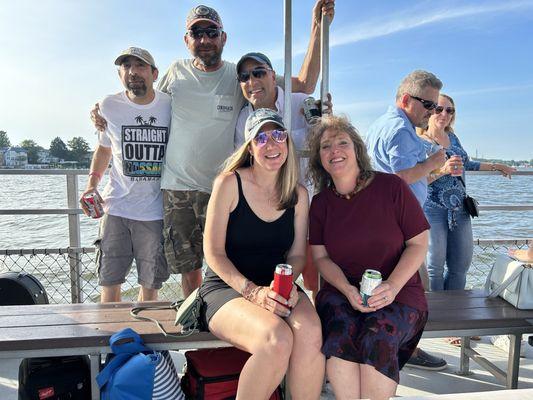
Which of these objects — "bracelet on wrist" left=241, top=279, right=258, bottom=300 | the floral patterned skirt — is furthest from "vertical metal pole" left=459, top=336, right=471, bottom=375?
"bracelet on wrist" left=241, top=279, right=258, bottom=300

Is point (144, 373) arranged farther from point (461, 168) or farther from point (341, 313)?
point (461, 168)

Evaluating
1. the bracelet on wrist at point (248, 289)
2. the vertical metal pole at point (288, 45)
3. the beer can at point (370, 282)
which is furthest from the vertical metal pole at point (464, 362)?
the vertical metal pole at point (288, 45)

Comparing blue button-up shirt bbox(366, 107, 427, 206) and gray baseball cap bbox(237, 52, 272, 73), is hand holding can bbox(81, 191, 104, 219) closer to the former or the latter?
gray baseball cap bbox(237, 52, 272, 73)

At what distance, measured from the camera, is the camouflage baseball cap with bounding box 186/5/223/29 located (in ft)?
8.30

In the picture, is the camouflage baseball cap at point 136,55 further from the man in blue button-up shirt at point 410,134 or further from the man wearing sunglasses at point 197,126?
the man in blue button-up shirt at point 410,134

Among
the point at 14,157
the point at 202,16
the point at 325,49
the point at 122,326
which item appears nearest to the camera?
the point at 122,326

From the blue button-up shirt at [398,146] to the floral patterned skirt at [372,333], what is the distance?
888 mm

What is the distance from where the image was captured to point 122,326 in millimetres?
2072

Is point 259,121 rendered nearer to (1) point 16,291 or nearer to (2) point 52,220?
(1) point 16,291

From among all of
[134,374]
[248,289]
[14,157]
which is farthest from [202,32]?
[14,157]

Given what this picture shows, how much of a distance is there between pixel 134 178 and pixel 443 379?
231 centimetres

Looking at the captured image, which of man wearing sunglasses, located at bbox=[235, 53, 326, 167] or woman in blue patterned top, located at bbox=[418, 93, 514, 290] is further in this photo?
woman in blue patterned top, located at bbox=[418, 93, 514, 290]

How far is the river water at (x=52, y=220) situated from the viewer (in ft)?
18.4

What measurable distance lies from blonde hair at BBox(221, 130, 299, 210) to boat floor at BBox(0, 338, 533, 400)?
3.87 feet
